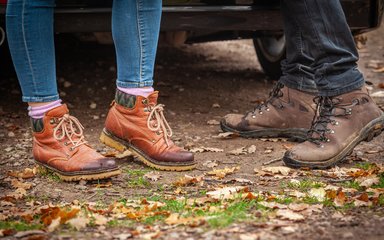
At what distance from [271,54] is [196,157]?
192 centimetres

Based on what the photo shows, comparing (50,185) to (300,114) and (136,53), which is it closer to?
(136,53)

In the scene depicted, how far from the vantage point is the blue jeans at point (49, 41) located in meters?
2.85

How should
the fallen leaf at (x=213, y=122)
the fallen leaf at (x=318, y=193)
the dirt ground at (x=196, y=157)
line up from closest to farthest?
the dirt ground at (x=196, y=157), the fallen leaf at (x=318, y=193), the fallen leaf at (x=213, y=122)

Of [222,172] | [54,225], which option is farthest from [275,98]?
[54,225]

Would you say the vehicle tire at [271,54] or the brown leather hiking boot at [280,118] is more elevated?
the brown leather hiking boot at [280,118]

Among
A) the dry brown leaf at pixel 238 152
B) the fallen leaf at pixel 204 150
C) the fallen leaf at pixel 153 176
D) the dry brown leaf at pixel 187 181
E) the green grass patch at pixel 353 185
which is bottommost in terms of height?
the fallen leaf at pixel 204 150

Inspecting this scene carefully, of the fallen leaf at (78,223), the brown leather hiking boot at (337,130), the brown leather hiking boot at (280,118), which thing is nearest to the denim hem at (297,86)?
the brown leather hiking boot at (280,118)

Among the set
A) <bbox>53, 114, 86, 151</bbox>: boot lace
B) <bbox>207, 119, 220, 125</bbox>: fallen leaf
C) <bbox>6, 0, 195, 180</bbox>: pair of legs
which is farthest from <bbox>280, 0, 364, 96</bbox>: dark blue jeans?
<bbox>53, 114, 86, 151</bbox>: boot lace

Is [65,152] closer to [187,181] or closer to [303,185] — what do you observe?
[187,181]

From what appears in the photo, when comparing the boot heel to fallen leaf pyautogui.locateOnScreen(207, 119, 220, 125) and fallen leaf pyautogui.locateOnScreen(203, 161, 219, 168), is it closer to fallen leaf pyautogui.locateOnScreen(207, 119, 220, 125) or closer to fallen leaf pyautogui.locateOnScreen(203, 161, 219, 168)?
fallen leaf pyautogui.locateOnScreen(203, 161, 219, 168)

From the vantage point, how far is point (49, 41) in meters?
2.91

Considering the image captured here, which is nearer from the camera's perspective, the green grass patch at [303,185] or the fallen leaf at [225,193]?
the fallen leaf at [225,193]

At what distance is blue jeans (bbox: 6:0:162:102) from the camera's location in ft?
9.34

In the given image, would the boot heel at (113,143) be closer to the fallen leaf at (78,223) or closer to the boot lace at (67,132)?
the boot lace at (67,132)
